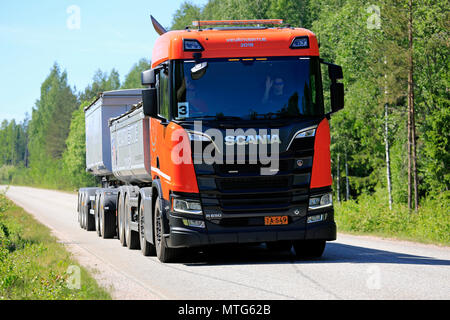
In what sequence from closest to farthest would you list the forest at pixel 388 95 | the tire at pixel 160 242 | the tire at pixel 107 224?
the tire at pixel 160 242, the tire at pixel 107 224, the forest at pixel 388 95

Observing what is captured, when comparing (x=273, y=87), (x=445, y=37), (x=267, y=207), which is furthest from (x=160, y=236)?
(x=445, y=37)

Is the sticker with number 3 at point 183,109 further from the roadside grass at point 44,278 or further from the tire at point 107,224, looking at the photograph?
the tire at point 107,224

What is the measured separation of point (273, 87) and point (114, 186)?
10.7 metres

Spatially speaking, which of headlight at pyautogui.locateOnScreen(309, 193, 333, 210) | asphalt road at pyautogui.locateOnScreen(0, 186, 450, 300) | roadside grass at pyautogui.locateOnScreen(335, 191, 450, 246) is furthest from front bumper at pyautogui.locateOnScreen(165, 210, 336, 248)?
roadside grass at pyautogui.locateOnScreen(335, 191, 450, 246)

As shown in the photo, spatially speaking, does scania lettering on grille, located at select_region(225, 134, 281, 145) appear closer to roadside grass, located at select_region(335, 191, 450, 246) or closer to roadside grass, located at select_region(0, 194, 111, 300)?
roadside grass, located at select_region(0, 194, 111, 300)

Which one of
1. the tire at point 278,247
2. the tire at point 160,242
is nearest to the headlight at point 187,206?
the tire at point 160,242

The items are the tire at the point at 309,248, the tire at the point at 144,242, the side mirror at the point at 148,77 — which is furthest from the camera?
the tire at the point at 144,242

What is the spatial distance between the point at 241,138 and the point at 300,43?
78.6 inches

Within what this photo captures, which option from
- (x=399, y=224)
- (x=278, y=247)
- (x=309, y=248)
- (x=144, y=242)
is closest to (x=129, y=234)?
(x=144, y=242)

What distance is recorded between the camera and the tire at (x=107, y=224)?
65.5ft

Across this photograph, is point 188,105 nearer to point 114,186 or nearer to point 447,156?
point 114,186

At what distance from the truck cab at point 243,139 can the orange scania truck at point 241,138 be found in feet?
0.05

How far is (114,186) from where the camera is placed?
21516 millimetres

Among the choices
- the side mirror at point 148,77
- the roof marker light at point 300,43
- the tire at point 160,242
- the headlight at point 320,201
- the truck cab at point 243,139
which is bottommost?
the tire at point 160,242
